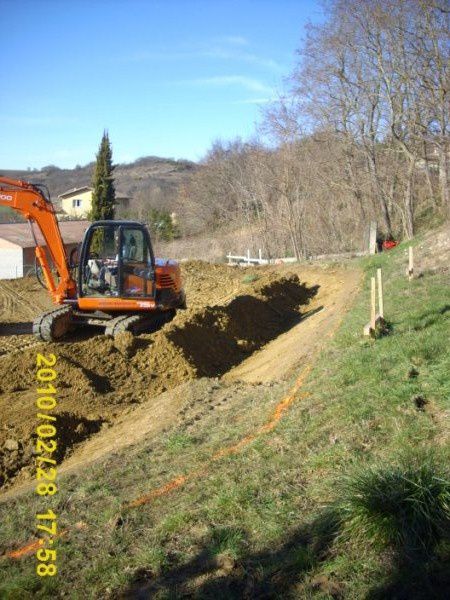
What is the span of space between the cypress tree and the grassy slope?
45350mm

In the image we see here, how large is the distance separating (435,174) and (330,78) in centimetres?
791

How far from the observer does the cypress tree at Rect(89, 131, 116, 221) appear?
5169 cm

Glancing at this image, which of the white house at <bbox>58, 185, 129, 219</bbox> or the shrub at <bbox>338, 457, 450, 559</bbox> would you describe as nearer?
the shrub at <bbox>338, 457, 450, 559</bbox>

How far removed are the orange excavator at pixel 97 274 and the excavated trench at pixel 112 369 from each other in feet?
3.50

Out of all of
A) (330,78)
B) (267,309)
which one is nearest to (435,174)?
(330,78)

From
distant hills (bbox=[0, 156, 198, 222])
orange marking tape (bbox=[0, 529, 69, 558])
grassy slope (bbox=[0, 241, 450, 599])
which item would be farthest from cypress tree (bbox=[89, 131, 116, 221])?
orange marking tape (bbox=[0, 529, 69, 558])

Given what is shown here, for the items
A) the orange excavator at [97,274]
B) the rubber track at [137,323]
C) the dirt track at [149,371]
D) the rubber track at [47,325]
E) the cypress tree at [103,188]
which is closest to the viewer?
the dirt track at [149,371]

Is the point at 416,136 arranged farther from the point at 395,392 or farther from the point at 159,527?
the point at 159,527

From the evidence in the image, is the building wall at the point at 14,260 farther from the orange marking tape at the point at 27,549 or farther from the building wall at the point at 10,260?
the orange marking tape at the point at 27,549

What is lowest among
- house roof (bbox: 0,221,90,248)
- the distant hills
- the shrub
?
the shrub

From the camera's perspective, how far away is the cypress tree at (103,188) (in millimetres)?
51688

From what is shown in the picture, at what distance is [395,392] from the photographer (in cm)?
662

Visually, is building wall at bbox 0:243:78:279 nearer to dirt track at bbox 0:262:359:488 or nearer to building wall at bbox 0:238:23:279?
building wall at bbox 0:238:23:279

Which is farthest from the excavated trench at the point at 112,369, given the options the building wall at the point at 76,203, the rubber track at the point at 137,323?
the building wall at the point at 76,203
